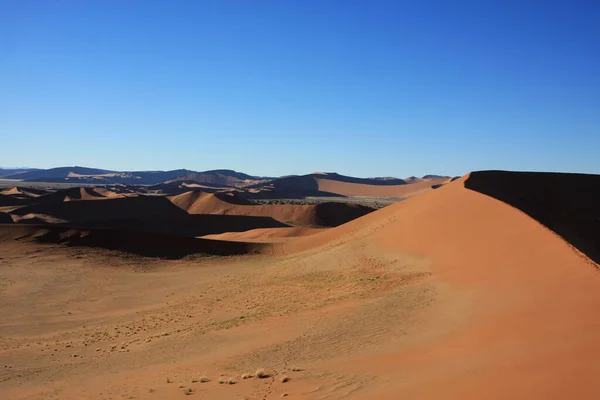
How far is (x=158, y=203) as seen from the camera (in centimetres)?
7194

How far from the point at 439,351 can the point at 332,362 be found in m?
2.37

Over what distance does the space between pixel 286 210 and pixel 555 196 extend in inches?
1834

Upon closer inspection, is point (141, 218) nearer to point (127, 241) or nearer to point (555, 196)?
point (127, 241)

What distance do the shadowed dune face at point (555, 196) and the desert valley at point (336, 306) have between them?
0.45 feet

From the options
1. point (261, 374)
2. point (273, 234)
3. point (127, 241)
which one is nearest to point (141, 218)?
point (273, 234)

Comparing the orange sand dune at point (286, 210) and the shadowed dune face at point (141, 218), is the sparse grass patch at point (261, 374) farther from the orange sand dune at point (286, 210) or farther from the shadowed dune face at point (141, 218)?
the orange sand dune at point (286, 210)

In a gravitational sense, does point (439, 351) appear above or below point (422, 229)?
below

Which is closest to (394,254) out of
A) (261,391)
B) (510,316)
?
(510,316)

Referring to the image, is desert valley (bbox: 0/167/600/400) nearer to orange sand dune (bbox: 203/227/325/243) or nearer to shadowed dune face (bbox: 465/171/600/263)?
shadowed dune face (bbox: 465/171/600/263)

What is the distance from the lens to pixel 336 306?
17328 millimetres

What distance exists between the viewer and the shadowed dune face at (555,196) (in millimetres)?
25672

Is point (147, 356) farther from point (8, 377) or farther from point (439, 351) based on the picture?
point (439, 351)

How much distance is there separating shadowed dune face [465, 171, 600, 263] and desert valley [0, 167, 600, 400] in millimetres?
136

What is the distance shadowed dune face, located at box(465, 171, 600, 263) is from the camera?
25672 millimetres
